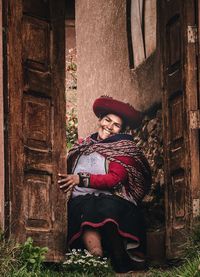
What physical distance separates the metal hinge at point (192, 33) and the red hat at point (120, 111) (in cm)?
283

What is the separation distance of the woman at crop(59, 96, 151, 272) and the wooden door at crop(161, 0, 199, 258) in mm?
1082

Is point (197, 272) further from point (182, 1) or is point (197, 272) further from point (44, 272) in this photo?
point (182, 1)

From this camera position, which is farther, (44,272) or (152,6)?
(152,6)

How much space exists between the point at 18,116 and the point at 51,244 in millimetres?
1479

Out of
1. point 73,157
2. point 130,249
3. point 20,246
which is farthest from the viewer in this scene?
point 73,157

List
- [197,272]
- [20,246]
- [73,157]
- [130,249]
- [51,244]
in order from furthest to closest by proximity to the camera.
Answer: [73,157] → [130,249] → [51,244] → [20,246] → [197,272]

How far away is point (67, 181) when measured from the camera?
1358cm

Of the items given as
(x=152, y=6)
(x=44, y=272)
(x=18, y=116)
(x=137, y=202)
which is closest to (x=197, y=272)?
(x=44, y=272)

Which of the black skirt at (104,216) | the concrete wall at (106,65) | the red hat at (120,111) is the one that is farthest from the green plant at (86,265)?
the concrete wall at (106,65)

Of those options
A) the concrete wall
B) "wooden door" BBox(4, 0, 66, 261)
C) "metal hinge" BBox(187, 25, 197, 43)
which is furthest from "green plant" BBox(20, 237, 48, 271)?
the concrete wall

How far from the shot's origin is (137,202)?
14352 mm

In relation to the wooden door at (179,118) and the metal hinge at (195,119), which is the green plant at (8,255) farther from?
the metal hinge at (195,119)

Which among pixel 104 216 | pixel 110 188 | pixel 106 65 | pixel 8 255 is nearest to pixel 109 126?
pixel 110 188

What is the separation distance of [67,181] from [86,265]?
5.05 ft
